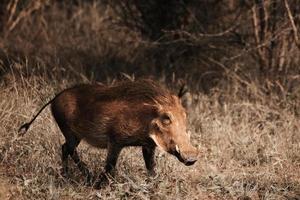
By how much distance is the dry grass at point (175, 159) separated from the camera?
5.60 meters

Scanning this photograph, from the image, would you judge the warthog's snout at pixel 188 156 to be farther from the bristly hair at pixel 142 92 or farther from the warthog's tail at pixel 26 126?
the warthog's tail at pixel 26 126

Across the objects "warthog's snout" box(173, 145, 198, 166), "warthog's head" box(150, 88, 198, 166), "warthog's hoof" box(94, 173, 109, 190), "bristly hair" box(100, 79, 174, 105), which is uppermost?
"bristly hair" box(100, 79, 174, 105)

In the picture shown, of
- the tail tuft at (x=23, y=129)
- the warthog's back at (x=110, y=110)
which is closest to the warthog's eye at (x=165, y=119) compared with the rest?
the warthog's back at (x=110, y=110)

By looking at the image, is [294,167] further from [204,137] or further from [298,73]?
[298,73]

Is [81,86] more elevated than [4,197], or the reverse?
[81,86]

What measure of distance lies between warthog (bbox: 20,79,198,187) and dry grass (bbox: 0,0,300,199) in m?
0.22

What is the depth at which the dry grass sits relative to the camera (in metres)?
5.60

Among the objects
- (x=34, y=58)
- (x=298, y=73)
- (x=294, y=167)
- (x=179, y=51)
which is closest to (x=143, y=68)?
(x=179, y=51)

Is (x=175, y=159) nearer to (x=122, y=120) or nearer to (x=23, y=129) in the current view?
(x=122, y=120)

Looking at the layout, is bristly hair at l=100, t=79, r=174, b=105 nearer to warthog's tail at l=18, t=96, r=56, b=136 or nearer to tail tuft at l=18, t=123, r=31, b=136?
warthog's tail at l=18, t=96, r=56, b=136

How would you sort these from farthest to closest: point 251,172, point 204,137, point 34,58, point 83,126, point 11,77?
point 34,58, point 11,77, point 204,137, point 251,172, point 83,126

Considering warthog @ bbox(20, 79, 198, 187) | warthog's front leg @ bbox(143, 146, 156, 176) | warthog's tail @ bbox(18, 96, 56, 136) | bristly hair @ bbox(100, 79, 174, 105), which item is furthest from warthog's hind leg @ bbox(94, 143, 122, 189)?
warthog's tail @ bbox(18, 96, 56, 136)

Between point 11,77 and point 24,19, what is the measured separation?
377cm

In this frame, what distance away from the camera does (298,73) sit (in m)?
8.95
